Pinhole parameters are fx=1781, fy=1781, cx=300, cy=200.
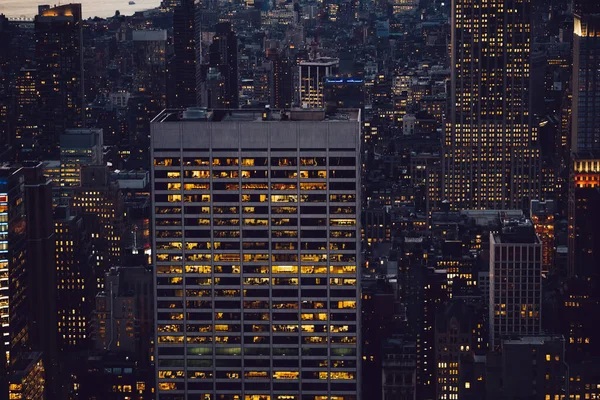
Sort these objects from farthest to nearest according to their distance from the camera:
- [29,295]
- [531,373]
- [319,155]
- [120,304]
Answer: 1. [120,304]
2. [29,295]
3. [531,373]
4. [319,155]

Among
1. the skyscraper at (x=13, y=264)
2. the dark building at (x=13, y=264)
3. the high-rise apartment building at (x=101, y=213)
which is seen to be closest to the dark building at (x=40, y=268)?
the skyscraper at (x=13, y=264)

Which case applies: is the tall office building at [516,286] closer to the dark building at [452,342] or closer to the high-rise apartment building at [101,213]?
the dark building at [452,342]

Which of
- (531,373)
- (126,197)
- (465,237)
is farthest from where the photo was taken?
(126,197)

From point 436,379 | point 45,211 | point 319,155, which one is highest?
point 319,155

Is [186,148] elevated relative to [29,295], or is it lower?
elevated

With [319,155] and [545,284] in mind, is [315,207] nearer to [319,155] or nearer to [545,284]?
[319,155]

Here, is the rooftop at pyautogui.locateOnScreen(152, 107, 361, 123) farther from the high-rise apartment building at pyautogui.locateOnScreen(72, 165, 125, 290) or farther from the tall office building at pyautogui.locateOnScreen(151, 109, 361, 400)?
the high-rise apartment building at pyautogui.locateOnScreen(72, 165, 125, 290)

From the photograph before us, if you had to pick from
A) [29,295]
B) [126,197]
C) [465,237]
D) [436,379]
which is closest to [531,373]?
[436,379]
